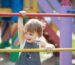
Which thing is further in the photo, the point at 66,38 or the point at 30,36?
the point at 66,38

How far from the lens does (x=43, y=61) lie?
4285 mm

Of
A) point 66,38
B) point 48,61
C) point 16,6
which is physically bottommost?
point 48,61

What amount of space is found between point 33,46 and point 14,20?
1.92 metres

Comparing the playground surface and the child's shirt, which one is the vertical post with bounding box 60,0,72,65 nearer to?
the child's shirt

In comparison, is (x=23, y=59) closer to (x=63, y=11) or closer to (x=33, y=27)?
(x=33, y=27)

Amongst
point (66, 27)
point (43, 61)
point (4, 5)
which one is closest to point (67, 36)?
point (66, 27)

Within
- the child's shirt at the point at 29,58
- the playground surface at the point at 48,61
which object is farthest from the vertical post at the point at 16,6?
the child's shirt at the point at 29,58

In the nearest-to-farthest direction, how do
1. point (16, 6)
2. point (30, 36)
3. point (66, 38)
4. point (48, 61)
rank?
point (30, 36) → point (66, 38) → point (16, 6) → point (48, 61)

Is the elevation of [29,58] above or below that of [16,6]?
below

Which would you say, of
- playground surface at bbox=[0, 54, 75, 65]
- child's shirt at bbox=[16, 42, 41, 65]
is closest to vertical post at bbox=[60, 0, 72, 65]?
child's shirt at bbox=[16, 42, 41, 65]

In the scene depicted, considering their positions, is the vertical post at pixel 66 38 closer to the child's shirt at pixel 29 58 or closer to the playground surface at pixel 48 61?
the child's shirt at pixel 29 58

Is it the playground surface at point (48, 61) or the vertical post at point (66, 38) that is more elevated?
the vertical post at point (66, 38)

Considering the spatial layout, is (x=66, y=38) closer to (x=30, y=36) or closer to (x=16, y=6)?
(x=30, y=36)

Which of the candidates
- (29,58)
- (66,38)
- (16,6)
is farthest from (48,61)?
(29,58)
